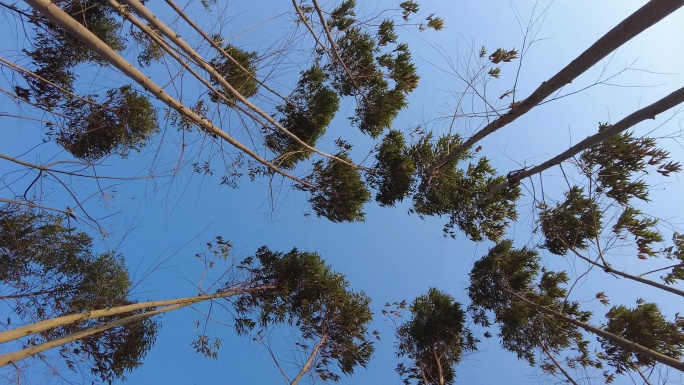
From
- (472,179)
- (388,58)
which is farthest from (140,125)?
(472,179)

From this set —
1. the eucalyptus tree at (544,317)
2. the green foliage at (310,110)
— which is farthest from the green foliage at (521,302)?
the green foliage at (310,110)

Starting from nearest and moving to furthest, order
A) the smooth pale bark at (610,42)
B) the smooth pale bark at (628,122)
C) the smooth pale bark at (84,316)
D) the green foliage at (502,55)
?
the smooth pale bark at (610,42), the smooth pale bark at (628,122), the smooth pale bark at (84,316), the green foliage at (502,55)

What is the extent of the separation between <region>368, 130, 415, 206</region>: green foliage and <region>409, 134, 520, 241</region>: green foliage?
0.78 feet

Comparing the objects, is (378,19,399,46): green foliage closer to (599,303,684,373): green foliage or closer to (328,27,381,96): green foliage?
(328,27,381,96): green foliage

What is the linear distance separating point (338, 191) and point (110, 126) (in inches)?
165

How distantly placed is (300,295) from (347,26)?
16.9 ft

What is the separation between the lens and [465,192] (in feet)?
23.6

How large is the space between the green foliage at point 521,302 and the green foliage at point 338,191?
2864 mm

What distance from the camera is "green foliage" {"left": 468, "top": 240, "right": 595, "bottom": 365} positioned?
7.02 metres

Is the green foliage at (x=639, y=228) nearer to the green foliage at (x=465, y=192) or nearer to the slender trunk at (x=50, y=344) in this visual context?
the green foliage at (x=465, y=192)

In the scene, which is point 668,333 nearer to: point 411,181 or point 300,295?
point 411,181

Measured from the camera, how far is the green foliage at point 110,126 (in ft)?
21.1

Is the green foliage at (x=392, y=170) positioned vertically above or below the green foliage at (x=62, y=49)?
below

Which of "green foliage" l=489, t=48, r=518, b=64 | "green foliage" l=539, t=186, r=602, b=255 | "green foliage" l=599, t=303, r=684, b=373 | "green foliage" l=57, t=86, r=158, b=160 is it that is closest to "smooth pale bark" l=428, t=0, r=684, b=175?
"green foliage" l=489, t=48, r=518, b=64
